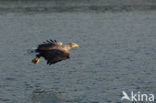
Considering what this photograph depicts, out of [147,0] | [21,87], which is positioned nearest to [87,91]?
[21,87]

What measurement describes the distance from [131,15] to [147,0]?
100 feet

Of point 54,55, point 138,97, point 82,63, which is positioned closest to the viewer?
point 54,55

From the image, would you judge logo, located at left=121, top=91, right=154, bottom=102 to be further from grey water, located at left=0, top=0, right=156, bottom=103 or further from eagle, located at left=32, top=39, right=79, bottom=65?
eagle, located at left=32, top=39, right=79, bottom=65

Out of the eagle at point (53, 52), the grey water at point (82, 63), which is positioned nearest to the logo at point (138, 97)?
the grey water at point (82, 63)

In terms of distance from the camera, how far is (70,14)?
57438 mm

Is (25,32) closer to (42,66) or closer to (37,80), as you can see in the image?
(42,66)

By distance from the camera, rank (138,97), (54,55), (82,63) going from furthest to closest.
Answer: (82,63) < (138,97) < (54,55)

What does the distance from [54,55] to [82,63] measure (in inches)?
313

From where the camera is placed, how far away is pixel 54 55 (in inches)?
691

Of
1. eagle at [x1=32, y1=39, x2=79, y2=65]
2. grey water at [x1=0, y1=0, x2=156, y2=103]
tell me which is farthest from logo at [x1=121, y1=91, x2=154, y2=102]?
eagle at [x1=32, y1=39, x2=79, y2=65]

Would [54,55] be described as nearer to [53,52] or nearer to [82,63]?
[53,52]

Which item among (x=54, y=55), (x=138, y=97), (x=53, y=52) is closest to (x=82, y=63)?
(x=53, y=52)

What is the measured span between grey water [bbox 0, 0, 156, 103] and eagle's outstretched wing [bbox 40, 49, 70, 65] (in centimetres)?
177

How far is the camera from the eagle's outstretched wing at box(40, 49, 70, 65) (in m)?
16.9
